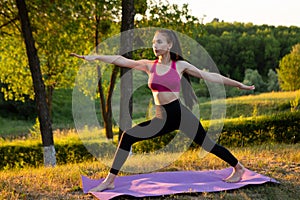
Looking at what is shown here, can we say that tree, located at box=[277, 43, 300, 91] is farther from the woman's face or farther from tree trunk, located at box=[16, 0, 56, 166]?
the woman's face

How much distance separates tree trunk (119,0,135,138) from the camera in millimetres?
9398

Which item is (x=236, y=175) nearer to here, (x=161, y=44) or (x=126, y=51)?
(x=161, y=44)

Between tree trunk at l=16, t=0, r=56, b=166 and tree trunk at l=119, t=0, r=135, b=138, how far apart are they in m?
2.30

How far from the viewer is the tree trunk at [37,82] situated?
10.5 metres

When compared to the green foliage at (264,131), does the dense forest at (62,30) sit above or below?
above

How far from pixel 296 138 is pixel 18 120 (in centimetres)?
2727

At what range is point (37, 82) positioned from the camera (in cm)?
1059

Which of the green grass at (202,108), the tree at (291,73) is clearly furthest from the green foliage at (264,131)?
the tree at (291,73)

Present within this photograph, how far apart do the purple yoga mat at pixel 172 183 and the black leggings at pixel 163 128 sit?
0.39 meters

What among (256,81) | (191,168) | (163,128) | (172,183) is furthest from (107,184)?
(256,81)

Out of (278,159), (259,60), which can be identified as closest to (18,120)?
(278,159)

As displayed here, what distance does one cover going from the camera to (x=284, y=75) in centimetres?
3969

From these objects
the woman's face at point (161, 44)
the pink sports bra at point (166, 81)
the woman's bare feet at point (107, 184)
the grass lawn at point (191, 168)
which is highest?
the woman's face at point (161, 44)

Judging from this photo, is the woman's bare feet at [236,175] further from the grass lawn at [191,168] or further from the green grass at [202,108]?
the green grass at [202,108]
